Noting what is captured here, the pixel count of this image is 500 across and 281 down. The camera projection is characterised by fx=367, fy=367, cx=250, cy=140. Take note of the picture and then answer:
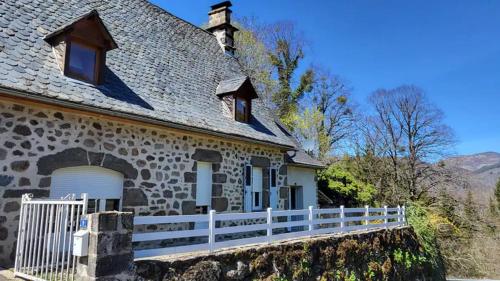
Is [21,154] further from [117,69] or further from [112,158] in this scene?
[117,69]

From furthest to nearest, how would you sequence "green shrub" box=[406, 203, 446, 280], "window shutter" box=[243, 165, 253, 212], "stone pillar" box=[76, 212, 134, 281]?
"green shrub" box=[406, 203, 446, 280], "window shutter" box=[243, 165, 253, 212], "stone pillar" box=[76, 212, 134, 281]

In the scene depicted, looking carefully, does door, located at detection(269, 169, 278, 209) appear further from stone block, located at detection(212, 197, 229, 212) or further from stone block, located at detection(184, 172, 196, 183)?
stone block, located at detection(184, 172, 196, 183)

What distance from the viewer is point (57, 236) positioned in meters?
4.73

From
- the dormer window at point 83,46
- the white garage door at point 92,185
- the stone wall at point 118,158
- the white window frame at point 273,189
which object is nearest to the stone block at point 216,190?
the stone wall at point 118,158

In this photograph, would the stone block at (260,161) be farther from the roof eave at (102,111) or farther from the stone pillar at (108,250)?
the stone pillar at (108,250)

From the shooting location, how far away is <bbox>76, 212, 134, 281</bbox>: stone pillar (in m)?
4.25

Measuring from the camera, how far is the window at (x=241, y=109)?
11.2 meters

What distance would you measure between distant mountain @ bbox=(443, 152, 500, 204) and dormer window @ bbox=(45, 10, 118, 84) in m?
23.2


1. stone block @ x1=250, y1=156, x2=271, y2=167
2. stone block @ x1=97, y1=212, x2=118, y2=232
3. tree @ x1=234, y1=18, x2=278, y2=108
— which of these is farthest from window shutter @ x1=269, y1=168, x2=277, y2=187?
tree @ x1=234, y1=18, x2=278, y2=108

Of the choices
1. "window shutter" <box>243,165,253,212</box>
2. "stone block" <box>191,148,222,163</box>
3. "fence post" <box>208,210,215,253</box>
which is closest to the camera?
"fence post" <box>208,210,215,253</box>

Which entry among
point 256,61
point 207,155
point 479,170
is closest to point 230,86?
point 207,155

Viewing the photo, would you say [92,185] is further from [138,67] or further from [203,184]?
[138,67]

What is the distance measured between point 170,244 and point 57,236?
4003 millimetres

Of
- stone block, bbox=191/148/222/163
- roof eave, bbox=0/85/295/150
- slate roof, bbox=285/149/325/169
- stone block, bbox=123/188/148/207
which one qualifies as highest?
roof eave, bbox=0/85/295/150
